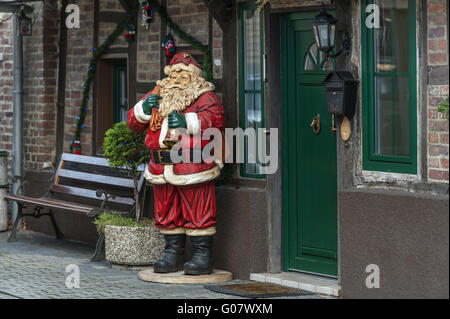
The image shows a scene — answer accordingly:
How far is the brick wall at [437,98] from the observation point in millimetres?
7531

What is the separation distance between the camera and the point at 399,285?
25.6 ft

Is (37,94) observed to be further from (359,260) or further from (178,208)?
(359,260)

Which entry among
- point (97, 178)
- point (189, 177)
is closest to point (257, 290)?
point (189, 177)

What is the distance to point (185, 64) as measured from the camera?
941 cm

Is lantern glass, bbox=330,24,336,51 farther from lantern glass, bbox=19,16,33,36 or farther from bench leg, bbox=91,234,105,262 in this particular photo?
lantern glass, bbox=19,16,33,36

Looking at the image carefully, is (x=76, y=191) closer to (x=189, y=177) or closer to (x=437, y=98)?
(x=189, y=177)

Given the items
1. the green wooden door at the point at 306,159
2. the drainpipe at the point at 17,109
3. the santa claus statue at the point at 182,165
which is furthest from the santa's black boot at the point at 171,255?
the drainpipe at the point at 17,109

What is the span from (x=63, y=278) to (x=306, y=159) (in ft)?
8.30

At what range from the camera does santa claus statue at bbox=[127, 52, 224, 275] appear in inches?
360

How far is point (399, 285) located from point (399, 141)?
113cm

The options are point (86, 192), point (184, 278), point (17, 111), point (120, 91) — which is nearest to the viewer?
point (184, 278)

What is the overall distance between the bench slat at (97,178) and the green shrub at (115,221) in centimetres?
64

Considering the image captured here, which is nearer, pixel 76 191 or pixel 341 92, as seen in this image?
pixel 341 92

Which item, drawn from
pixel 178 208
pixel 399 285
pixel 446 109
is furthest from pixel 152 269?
pixel 446 109
